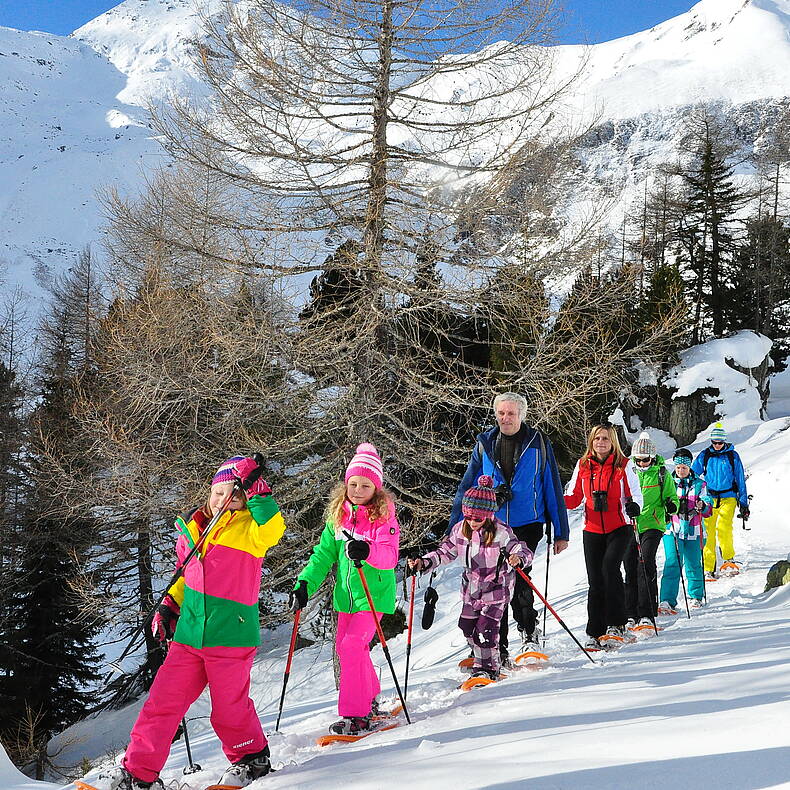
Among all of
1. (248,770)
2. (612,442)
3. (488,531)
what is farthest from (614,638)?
Result: (248,770)

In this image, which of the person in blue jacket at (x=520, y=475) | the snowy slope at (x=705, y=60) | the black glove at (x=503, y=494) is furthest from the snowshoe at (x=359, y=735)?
the snowy slope at (x=705, y=60)

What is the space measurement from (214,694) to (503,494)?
251 cm

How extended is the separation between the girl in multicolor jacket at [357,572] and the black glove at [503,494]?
→ 1.11 m

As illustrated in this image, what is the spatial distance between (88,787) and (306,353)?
539cm

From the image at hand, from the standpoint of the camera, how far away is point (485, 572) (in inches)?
173

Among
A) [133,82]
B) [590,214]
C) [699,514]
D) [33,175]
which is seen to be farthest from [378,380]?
[133,82]

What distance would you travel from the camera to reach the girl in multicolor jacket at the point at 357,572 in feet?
12.0

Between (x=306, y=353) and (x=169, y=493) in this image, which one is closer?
(x=306, y=353)

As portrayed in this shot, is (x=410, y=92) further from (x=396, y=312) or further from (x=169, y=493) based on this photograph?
(x=169, y=493)

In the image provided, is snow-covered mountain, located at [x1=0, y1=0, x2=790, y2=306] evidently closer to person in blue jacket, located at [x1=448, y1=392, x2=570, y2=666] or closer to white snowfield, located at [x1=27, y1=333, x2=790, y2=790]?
person in blue jacket, located at [x1=448, y1=392, x2=570, y2=666]

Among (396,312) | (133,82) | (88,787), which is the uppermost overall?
(133,82)

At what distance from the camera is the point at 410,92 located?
8.10 metres

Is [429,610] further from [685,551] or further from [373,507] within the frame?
[685,551]

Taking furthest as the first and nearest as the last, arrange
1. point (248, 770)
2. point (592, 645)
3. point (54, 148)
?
point (54, 148) → point (592, 645) → point (248, 770)
